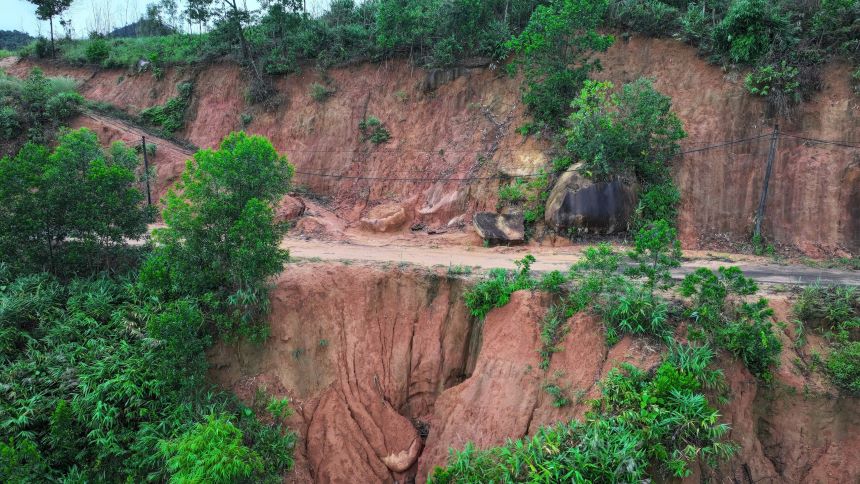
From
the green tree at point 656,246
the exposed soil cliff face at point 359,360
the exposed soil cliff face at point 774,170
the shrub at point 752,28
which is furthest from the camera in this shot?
the shrub at point 752,28

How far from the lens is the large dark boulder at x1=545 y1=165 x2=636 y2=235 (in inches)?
568

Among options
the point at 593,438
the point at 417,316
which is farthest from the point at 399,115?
the point at 593,438

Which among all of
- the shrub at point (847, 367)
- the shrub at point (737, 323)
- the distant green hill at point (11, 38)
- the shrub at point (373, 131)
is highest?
the distant green hill at point (11, 38)

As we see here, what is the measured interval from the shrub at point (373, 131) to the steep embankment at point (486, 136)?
13.4 inches

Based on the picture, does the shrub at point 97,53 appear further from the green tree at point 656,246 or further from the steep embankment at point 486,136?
the green tree at point 656,246

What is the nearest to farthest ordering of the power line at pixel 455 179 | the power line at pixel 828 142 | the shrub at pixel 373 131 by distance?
the power line at pixel 828 142 < the power line at pixel 455 179 < the shrub at pixel 373 131

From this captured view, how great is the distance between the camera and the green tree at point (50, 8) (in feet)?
98.6

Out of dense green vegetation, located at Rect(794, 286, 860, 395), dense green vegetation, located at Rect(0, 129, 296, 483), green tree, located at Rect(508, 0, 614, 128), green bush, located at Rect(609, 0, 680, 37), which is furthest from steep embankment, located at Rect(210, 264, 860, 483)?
green bush, located at Rect(609, 0, 680, 37)

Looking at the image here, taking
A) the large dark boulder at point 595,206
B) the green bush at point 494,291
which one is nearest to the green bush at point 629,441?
the green bush at point 494,291

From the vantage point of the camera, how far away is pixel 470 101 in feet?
65.3

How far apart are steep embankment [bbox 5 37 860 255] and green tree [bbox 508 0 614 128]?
A: 1.27m

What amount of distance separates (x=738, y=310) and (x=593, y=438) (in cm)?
357

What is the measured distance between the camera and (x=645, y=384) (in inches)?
277

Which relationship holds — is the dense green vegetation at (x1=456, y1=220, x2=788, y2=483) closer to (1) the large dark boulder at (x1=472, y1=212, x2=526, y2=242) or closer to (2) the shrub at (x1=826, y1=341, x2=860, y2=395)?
(2) the shrub at (x1=826, y1=341, x2=860, y2=395)
